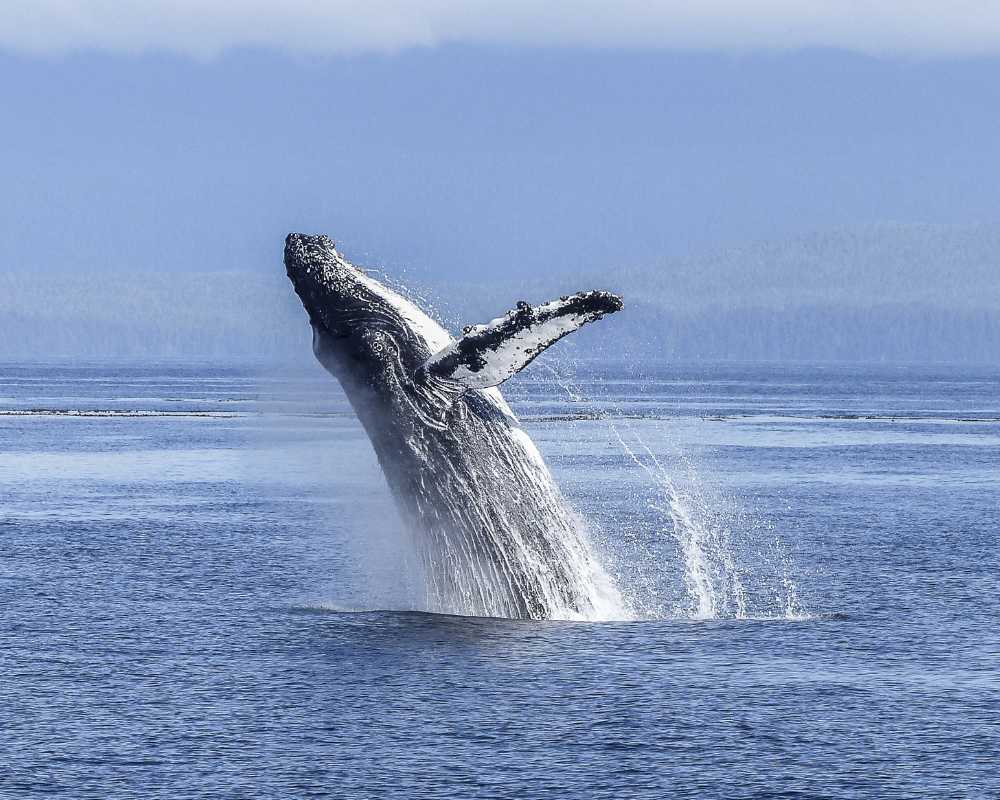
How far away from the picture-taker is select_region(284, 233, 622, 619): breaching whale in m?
17.7

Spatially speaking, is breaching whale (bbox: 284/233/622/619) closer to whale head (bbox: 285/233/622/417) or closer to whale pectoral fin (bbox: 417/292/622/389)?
whale head (bbox: 285/233/622/417)

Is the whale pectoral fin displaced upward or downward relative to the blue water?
upward

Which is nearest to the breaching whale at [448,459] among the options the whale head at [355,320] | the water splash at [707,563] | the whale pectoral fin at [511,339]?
the whale head at [355,320]

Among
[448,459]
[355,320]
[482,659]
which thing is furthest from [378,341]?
[482,659]

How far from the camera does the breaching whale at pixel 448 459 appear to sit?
1767 centimetres

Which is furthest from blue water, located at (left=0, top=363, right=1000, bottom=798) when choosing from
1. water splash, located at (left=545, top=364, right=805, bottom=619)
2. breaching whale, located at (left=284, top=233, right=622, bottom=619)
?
breaching whale, located at (left=284, top=233, right=622, bottom=619)

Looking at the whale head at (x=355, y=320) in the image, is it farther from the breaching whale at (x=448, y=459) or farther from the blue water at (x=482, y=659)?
the blue water at (x=482, y=659)

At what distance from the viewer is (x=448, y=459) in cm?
1769

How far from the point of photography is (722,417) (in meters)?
92.9

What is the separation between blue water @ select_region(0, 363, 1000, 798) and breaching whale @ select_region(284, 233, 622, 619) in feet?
1.74

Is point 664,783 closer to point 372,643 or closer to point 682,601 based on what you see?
point 372,643

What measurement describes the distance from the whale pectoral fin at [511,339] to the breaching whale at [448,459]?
1.46 feet

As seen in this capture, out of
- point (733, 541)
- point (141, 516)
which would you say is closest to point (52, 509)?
point (141, 516)

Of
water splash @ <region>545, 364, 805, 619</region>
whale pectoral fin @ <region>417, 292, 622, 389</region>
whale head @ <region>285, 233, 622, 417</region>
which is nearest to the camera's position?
whale pectoral fin @ <region>417, 292, 622, 389</region>
